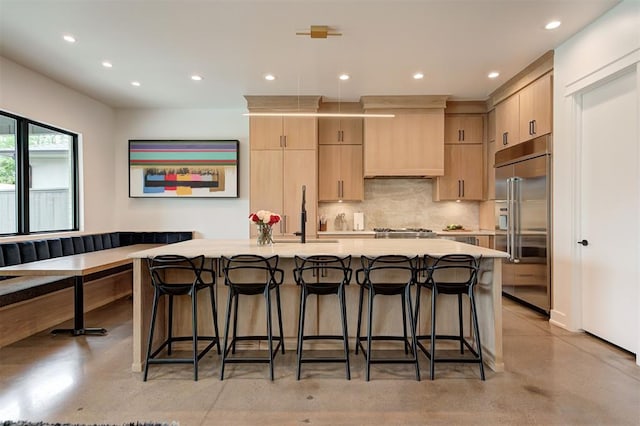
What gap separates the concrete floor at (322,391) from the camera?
2.15m

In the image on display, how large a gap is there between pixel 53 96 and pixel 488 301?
5.64 metres

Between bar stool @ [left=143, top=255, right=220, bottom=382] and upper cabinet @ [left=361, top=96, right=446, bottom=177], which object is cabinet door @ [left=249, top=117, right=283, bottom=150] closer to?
upper cabinet @ [left=361, top=96, right=446, bottom=177]

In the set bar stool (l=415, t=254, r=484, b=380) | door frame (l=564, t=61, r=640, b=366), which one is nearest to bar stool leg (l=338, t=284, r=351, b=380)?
bar stool (l=415, t=254, r=484, b=380)

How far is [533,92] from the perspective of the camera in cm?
423

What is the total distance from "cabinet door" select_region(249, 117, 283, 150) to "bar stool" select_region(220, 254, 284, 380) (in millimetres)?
2713

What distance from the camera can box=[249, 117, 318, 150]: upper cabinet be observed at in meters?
5.31

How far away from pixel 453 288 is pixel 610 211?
1.81m

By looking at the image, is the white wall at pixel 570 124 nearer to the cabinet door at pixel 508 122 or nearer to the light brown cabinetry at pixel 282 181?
the cabinet door at pixel 508 122

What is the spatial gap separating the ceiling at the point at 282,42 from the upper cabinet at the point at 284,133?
45 centimetres

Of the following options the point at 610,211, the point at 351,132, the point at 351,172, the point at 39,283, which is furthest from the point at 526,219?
the point at 39,283

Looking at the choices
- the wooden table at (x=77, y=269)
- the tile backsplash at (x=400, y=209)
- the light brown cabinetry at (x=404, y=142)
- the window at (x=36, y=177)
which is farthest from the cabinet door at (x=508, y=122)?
the window at (x=36, y=177)

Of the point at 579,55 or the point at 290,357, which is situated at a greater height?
the point at 579,55

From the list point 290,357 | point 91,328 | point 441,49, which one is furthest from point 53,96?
point 441,49

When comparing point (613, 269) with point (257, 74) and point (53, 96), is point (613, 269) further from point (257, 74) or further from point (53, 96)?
point (53, 96)
